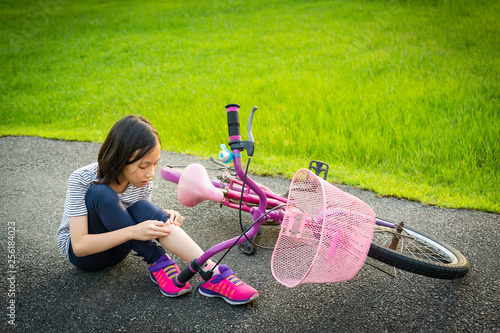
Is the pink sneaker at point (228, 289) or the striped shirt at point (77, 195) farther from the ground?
the striped shirt at point (77, 195)

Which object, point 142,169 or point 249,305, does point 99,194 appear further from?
point 249,305

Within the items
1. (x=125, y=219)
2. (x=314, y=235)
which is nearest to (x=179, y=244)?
(x=125, y=219)

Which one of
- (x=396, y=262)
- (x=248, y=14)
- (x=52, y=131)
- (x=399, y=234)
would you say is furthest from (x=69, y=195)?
(x=248, y=14)

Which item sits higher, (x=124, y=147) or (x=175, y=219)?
(x=124, y=147)

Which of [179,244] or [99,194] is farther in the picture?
[179,244]

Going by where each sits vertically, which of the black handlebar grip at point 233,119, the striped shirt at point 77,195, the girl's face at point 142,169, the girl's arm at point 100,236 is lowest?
the girl's arm at point 100,236

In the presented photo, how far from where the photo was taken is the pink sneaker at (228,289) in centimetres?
199

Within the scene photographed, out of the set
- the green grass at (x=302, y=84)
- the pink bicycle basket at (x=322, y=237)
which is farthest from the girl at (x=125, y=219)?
the green grass at (x=302, y=84)

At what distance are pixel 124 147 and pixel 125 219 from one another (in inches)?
14.9

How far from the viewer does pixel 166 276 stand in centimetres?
210

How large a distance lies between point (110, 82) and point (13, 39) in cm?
561

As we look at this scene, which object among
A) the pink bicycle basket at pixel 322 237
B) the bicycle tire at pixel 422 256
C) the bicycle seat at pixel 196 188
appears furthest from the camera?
the bicycle seat at pixel 196 188

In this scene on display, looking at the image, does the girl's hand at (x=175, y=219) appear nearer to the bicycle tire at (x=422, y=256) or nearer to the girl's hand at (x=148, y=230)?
the girl's hand at (x=148, y=230)

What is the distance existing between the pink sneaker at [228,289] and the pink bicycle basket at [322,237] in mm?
217
